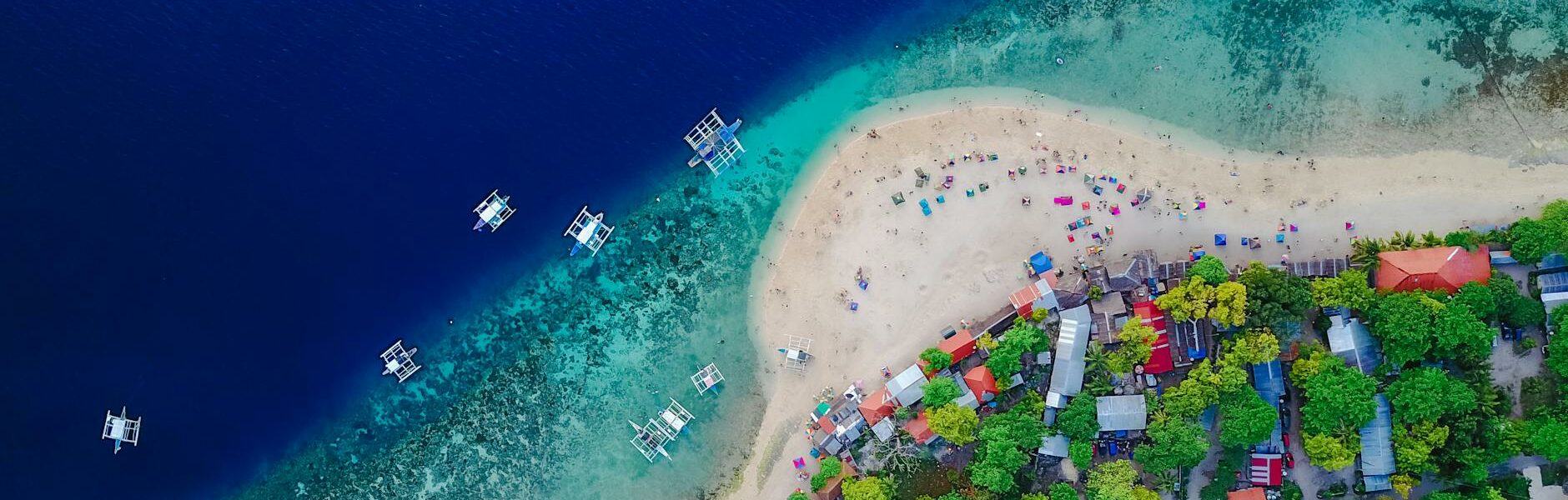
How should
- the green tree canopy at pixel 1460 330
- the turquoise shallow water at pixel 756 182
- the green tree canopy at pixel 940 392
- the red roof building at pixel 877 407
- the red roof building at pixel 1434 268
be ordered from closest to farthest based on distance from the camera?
the green tree canopy at pixel 1460 330 → the red roof building at pixel 1434 268 → the green tree canopy at pixel 940 392 → the turquoise shallow water at pixel 756 182 → the red roof building at pixel 877 407

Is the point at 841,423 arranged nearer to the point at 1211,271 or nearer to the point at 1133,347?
the point at 1133,347

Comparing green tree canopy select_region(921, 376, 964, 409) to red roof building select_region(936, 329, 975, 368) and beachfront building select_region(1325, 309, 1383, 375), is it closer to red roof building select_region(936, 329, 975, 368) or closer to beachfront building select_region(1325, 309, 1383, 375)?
red roof building select_region(936, 329, 975, 368)

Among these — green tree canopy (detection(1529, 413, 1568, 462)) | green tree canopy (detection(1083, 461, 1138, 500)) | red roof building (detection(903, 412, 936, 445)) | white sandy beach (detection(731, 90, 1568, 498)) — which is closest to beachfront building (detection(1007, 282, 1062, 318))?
white sandy beach (detection(731, 90, 1568, 498))

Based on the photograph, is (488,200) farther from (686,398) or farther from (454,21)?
(686,398)

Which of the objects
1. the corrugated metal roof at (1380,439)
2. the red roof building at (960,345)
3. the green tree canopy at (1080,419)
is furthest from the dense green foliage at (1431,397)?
the red roof building at (960,345)

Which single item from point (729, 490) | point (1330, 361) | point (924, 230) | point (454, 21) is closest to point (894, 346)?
point (924, 230)

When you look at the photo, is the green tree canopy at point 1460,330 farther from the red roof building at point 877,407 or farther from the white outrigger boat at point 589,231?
the white outrigger boat at point 589,231

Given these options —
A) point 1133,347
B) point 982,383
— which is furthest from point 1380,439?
point 982,383
